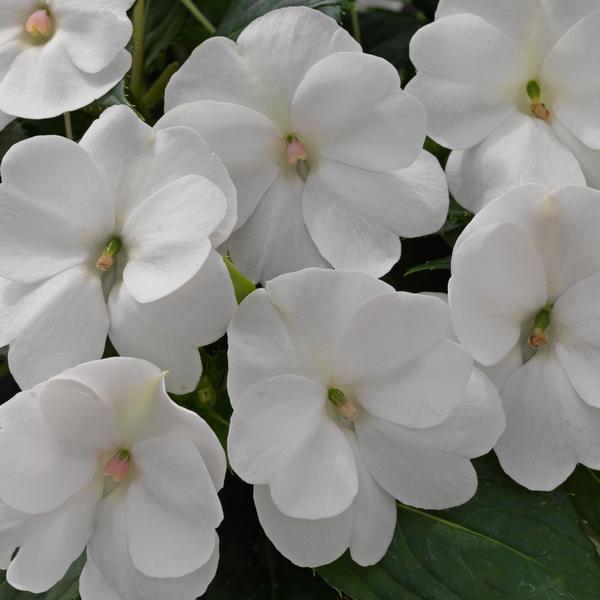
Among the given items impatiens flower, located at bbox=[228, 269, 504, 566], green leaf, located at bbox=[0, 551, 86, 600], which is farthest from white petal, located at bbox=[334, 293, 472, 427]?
green leaf, located at bbox=[0, 551, 86, 600]

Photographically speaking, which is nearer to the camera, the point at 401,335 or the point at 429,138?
the point at 401,335

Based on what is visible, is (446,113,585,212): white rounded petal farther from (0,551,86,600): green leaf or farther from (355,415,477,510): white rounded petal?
(0,551,86,600): green leaf

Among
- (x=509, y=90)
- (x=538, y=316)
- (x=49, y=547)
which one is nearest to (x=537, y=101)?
(x=509, y=90)

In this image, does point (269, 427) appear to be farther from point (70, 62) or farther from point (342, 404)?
point (70, 62)

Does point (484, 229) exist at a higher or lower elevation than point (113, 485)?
higher

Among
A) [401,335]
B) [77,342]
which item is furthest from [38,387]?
[401,335]

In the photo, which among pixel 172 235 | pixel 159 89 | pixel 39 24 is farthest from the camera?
pixel 159 89

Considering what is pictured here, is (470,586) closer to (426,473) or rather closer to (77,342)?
(426,473)
